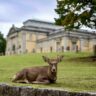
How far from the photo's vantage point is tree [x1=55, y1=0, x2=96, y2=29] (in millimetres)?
40375

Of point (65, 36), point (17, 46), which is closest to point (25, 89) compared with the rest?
point (65, 36)

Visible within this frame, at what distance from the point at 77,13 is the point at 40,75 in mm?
27450

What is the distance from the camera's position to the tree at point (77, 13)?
Answer: 132ft

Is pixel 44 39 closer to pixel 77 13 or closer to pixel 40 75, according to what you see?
pixel 77 13

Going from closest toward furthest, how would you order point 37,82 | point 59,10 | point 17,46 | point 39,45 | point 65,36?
point 37,82, point 59,10, point 65,36, point 39,45, point 17,46

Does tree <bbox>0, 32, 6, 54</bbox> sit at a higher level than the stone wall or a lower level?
higher

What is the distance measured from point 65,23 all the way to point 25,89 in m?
29.1

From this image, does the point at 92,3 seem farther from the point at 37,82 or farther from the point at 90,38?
the point at 90,38

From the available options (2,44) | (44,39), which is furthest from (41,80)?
(2,44)

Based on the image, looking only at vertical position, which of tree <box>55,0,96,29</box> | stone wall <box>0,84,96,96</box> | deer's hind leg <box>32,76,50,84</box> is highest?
tree <box>55,0,96,29</box>

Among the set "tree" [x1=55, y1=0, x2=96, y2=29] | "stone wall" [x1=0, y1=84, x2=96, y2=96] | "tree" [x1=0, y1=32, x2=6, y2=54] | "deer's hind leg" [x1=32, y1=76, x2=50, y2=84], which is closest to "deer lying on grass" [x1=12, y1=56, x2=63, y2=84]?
"deer's hind leg" [x1=32, y1=76, x2=50, y2=84]

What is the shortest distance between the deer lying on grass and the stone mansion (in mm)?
90638

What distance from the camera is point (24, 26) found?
133375 millimetres

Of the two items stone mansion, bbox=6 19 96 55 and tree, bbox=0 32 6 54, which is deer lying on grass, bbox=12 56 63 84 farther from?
tree, bbox=0 32 6 54
